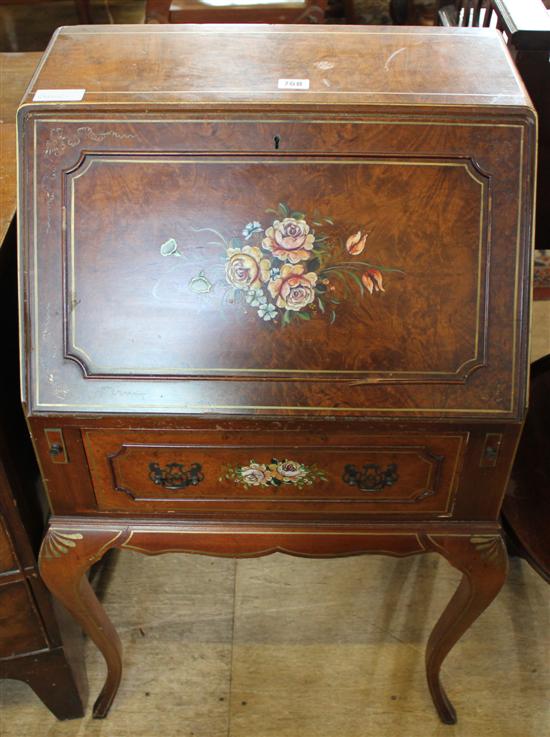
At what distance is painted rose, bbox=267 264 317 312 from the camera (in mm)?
1071

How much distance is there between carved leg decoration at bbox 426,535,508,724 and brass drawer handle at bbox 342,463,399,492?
0.42 ft

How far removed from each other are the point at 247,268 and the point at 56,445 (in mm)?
373

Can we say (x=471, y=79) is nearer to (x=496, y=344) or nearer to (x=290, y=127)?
(x=290, y=127)

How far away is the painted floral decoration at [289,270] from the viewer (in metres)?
1.07

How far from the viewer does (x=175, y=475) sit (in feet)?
3.78

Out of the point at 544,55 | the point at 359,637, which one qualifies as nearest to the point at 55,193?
the point at 544,55

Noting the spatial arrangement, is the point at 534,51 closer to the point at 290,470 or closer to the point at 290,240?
the point at 290,240

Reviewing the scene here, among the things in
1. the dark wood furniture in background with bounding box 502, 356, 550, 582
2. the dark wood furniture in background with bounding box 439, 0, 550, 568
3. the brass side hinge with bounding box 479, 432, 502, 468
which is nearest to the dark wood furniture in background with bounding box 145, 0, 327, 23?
the dark wood furniture in background with bounding box 439, 0, 550, 568

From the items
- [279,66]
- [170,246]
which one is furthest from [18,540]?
[279,66]

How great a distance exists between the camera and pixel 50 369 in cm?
107

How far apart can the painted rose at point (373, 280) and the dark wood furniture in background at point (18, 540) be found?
0.54 meters

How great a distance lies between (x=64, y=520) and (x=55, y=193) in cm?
50

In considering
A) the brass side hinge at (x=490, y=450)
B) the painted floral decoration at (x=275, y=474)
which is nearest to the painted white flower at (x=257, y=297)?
the painted floral decoration at (x=275, y=474)

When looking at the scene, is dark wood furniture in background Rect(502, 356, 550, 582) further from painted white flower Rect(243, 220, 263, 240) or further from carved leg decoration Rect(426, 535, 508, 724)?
painted white flower Rect(243, 220, 263, 240)
